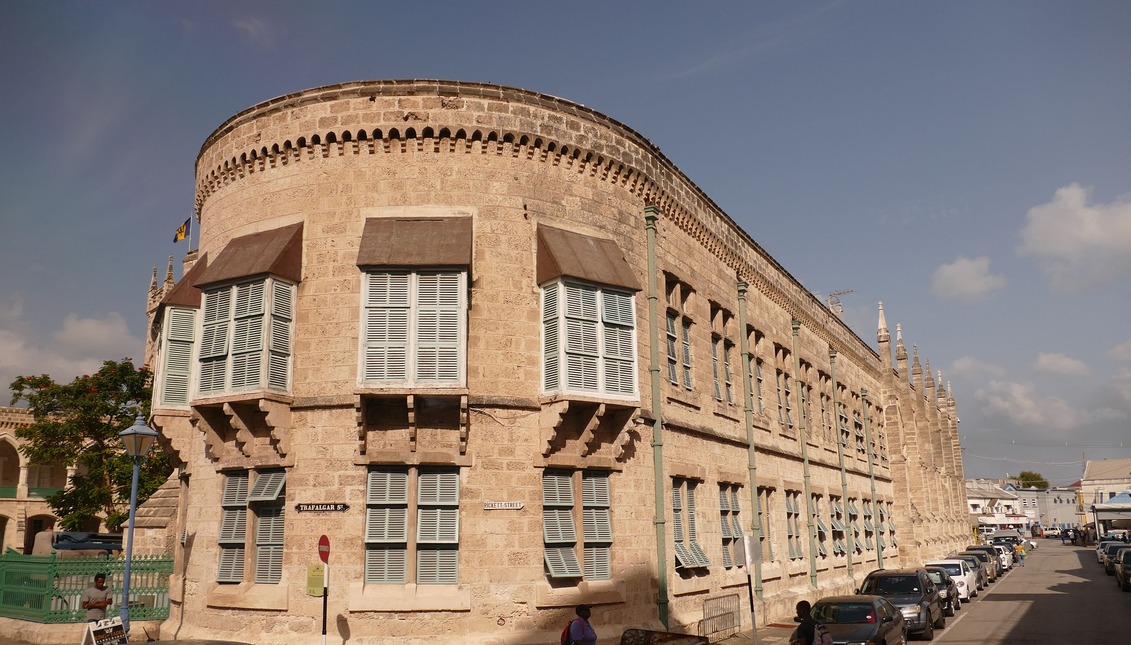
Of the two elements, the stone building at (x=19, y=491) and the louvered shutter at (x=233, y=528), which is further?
the stone building at (x=19, y=491)

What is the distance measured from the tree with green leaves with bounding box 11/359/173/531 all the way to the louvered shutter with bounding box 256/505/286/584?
Answer: 938 inches

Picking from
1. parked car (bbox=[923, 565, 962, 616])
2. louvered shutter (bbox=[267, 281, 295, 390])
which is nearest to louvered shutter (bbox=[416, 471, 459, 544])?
louvered shutter (bbox=[267, 281, 295, 390])

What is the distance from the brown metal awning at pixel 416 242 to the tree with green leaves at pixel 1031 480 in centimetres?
20793

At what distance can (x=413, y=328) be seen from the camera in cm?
1556

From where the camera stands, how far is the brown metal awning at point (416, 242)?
15.7 m

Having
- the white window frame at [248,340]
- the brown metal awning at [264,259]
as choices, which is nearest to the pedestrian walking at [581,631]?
the white window frame at [248,340]

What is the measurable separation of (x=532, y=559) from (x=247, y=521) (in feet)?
18.5

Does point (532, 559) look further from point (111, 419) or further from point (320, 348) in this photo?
point (111, 419)

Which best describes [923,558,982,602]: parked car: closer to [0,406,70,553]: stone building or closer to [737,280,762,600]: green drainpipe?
[737,280,762,600]: green drainpipe

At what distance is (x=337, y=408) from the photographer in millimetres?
15828

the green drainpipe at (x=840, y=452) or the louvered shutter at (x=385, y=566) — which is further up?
the green drainpipe at (x=840, y=452)

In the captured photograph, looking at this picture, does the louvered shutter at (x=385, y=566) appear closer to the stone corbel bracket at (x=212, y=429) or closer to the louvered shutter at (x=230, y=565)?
the louvered shutter at (x=230, y=565)

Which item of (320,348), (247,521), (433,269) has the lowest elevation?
(247,521)

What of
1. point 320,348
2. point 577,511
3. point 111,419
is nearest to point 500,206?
point 320,348
